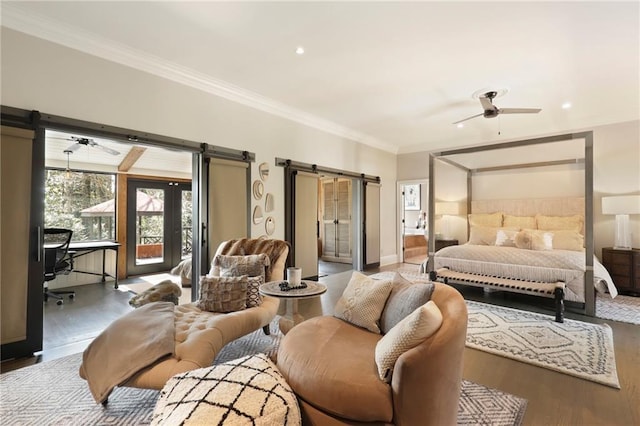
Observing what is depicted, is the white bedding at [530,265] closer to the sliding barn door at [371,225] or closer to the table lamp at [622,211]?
the table lamp at [622,211]

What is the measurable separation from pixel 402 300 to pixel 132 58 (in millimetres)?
3625

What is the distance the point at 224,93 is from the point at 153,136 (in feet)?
3.83

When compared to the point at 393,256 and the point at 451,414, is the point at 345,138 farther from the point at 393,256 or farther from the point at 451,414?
the point at 451,414

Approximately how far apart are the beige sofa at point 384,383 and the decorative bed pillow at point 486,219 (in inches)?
196

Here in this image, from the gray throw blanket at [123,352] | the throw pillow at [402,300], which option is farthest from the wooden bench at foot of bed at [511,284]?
the gray throw blanket at [123,352]

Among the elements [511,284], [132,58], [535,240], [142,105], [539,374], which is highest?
[132,58]

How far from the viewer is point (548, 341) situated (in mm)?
2939

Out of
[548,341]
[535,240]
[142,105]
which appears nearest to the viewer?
[548,341]

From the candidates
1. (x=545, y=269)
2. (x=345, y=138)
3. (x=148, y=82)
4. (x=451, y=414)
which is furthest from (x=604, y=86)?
(x=148, y=82)

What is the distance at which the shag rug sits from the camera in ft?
6.00

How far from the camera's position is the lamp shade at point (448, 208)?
6504mm

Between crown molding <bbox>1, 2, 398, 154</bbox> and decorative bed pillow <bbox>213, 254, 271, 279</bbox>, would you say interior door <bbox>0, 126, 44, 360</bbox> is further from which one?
decorative bed pillow <bbox>213, 254, 271, 279</bbox>

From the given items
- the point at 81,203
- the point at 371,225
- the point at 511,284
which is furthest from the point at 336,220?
the point at 81,203

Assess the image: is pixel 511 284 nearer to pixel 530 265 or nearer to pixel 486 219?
pixel 530 265
